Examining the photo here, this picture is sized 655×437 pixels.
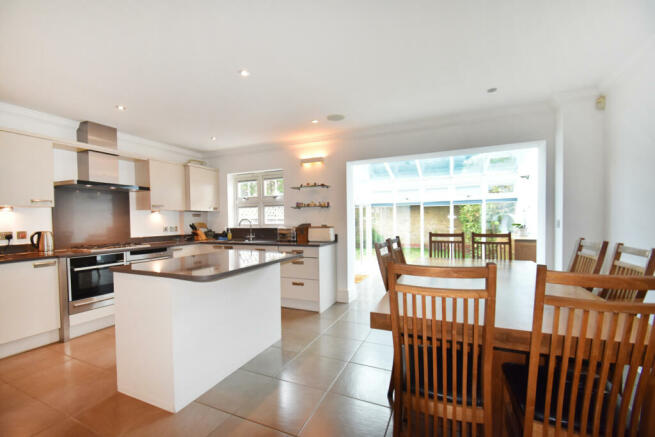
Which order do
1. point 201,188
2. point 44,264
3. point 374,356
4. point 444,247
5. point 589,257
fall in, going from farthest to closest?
point 201,188 < point 444,247 < point 44,264 < point 374,356 < point 589,257

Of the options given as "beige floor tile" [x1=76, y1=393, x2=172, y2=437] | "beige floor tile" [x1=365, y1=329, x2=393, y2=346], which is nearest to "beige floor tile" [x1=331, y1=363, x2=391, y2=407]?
"beige floor tile" [x1=365, y1=329, x2=393, y2=346]

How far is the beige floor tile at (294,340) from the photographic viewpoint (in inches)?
104

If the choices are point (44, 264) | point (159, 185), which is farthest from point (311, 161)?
point (44, 264)

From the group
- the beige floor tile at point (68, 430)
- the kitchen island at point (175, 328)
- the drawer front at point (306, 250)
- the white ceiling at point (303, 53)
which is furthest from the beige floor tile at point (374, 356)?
the white ceiling at point (303, 53)

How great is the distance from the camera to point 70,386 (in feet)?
6.70

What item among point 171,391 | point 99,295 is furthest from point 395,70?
point 99,295

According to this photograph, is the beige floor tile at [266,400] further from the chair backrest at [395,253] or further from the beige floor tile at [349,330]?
the chair backrest at [395,253]

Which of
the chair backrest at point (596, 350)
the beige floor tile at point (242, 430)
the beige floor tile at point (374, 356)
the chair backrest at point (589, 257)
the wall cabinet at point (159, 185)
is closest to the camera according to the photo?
the chair backrest at point (596, 350)

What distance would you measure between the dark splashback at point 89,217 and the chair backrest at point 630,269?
5.14 meters

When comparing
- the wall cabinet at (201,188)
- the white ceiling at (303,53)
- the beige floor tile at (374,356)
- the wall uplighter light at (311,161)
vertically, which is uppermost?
the white ceiling at (303,53)

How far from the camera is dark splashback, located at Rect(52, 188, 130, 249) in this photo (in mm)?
3285

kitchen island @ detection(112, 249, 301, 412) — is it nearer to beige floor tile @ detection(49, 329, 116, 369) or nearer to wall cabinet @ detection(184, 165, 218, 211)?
beige floor tile @ detection(49, 329, 116, 369)

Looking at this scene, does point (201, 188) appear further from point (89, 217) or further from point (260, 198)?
point (89, 217)

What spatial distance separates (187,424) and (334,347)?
4.37 ft
